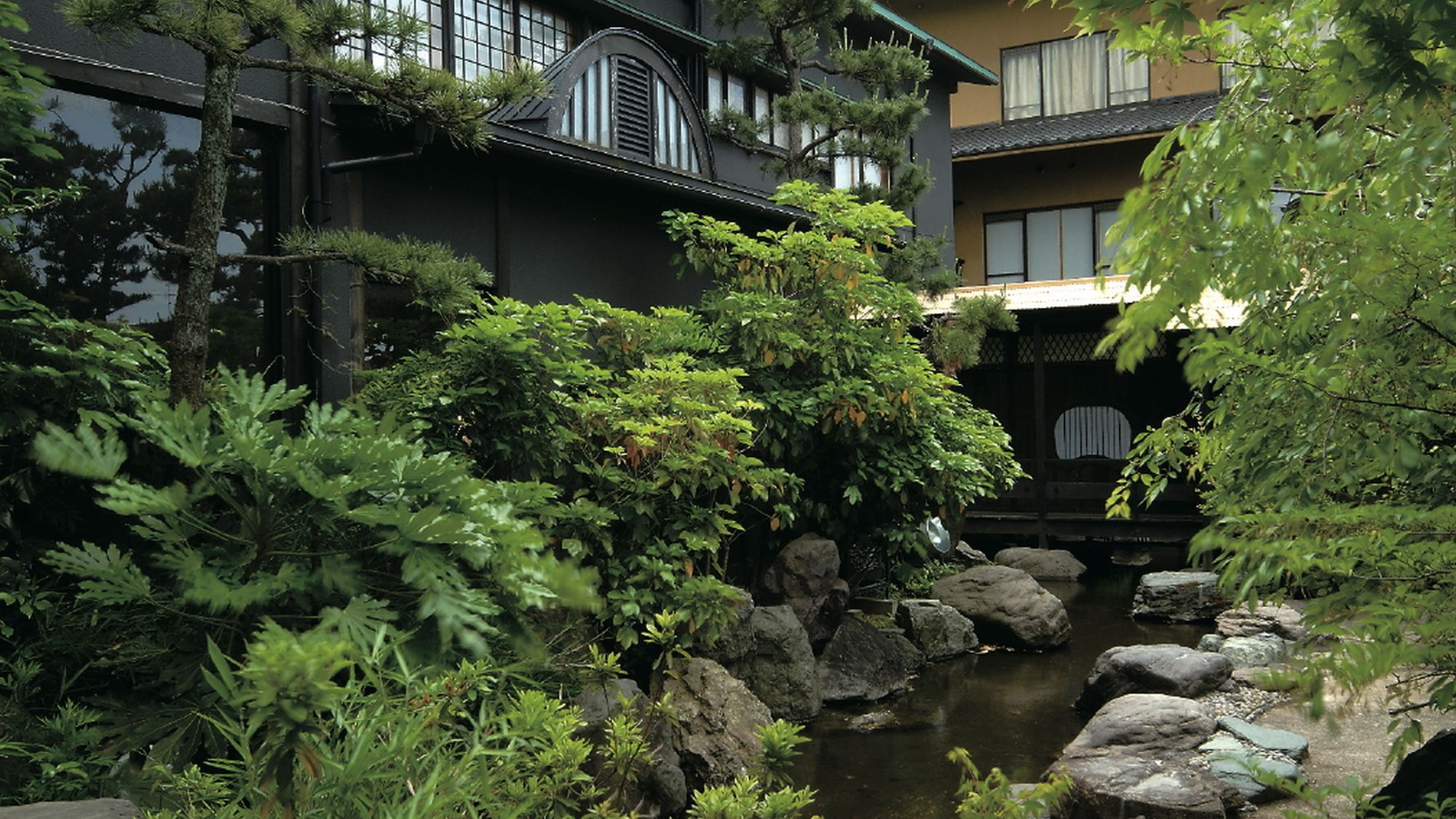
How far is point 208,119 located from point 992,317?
12.2m

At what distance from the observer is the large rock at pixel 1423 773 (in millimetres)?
5098

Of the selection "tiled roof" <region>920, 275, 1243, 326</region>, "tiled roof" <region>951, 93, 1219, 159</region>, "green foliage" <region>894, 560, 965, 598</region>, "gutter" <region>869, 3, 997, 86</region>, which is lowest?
"green foliage" <region>894, 560, 965, 598</region>

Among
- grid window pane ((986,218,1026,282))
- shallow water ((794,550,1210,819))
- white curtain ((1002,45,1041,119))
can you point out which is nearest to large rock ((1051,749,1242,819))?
shallow water ((794,550,1210,819))

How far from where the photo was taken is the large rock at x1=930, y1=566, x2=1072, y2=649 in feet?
41.7

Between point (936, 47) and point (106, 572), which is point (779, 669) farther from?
point (936, 47)

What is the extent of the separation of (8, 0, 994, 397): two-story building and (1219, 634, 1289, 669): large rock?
21.9 feet

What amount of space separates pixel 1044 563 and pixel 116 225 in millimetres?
13269

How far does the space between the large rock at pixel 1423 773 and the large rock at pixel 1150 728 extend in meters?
2.32

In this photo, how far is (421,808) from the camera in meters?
2.73

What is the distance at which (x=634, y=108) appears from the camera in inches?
503

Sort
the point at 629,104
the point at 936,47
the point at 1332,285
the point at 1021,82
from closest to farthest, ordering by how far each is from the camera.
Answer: the point at 1332,285 → the point at 629,104 → the point at 936,47 → the point at 1021,82

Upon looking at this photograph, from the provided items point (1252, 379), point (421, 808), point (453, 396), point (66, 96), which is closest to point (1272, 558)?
point (1252, 379)

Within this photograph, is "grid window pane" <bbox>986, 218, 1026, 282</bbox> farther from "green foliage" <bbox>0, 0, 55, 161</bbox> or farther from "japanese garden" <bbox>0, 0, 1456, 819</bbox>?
"green foliage" <bbox>0, 0, 55, 161</bbox>

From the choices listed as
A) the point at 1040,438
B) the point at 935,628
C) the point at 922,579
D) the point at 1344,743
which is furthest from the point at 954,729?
the point at 1040,438
